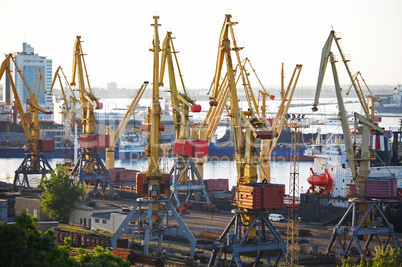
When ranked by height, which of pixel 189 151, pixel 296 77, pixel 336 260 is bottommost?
pixel 336 260

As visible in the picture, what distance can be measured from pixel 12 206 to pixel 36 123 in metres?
36.9

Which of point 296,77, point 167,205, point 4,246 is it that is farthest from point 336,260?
point 296,77

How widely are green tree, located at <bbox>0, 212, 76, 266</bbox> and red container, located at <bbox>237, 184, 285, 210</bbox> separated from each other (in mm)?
14587

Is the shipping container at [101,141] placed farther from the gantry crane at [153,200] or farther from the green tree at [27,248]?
the green tree at [27,248]

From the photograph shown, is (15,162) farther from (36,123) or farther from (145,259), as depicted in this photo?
(145,259)

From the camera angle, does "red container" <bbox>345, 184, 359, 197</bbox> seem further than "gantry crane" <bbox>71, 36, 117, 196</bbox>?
No

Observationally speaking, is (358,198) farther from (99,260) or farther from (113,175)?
(113,175)

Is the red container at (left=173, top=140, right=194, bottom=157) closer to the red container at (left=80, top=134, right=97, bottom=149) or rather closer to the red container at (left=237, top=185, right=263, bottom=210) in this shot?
the red container at (left=80, top=134, right=97, bottom=149)

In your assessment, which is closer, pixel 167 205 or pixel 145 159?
pixel 167 205

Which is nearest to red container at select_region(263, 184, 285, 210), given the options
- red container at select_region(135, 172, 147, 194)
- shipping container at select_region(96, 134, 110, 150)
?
red container at select_region(135, 172, 147, 194)

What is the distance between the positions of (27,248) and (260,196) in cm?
1881

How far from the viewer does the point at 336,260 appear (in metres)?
49.6

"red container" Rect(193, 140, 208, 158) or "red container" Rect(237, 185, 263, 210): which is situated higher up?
"red container" Rect(193, 140, 208, 158)

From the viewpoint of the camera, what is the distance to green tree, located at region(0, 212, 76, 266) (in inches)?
1117
